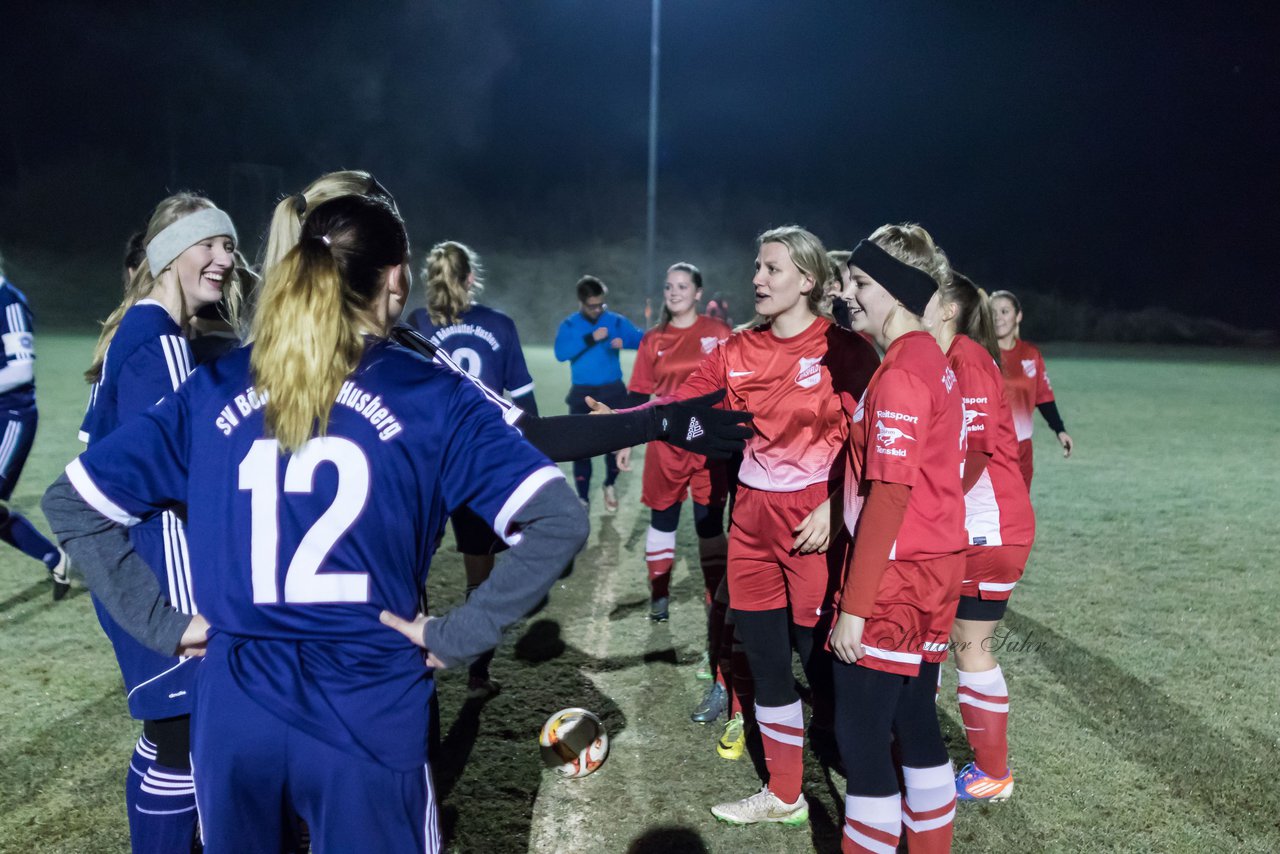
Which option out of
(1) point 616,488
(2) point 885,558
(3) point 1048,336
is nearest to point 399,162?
(3) point 1048,336

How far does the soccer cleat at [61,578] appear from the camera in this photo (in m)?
5.75

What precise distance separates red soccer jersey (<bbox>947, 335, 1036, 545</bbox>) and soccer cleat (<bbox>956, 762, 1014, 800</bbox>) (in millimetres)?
1016

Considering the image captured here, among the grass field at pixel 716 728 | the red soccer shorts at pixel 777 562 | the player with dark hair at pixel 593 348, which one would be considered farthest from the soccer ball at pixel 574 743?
the player with dark hair at pixel 593 348

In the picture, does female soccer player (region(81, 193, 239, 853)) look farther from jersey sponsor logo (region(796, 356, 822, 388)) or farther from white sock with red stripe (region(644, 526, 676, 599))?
white sock with red stripe (region(644, 526, 676, 599))

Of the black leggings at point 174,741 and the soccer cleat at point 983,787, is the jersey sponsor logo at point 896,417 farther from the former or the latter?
the black leggings at point 174,741

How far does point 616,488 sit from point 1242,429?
11.6m

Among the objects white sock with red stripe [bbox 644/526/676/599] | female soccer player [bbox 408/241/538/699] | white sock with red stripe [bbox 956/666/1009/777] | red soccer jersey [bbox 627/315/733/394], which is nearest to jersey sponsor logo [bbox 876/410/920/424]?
white sock with red stripe [bbox 956/666/1009/777]

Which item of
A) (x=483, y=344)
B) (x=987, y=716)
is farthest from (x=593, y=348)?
(x=987, y=716)

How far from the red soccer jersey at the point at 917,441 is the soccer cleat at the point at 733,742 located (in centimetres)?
175

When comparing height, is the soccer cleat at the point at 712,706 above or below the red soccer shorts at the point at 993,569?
below

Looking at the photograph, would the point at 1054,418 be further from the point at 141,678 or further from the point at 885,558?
the point at 141,678

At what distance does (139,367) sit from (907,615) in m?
2.23

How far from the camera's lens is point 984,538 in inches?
128

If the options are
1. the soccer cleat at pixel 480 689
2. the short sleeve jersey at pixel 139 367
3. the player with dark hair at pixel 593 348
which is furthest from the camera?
the player with dark hair at pixel 593 348
